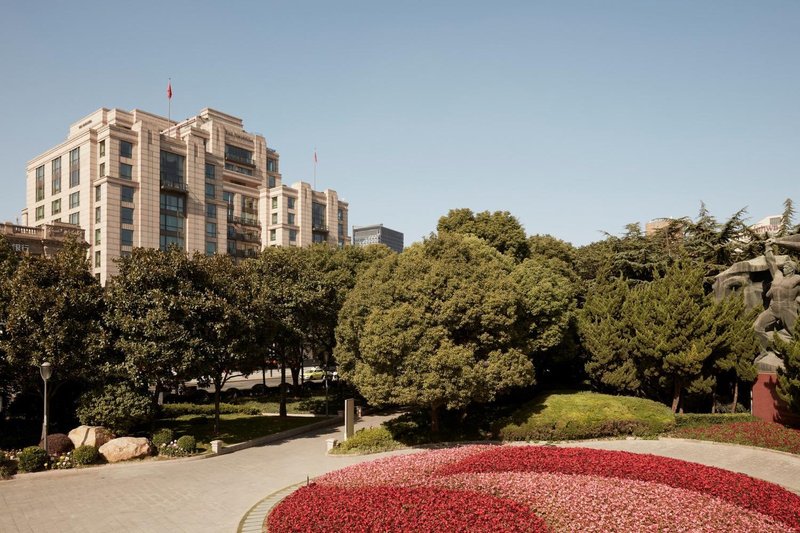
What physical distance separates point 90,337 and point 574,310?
1045 inches

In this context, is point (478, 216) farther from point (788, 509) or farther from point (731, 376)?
point (788, 509)

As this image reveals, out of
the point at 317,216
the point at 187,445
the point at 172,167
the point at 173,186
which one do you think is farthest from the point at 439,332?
the point at 317,216

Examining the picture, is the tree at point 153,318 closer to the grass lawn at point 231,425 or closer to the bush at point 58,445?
the bush at point 58,445

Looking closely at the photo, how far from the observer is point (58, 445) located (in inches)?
866

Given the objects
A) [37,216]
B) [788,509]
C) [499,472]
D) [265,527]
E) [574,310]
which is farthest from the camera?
[37,216]

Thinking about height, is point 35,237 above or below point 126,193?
below

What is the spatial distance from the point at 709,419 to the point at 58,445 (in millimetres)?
29243

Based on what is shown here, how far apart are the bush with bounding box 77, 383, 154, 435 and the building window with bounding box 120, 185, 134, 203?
4241cm

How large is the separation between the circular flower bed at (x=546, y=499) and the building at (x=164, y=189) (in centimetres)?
4305

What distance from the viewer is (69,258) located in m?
24.4

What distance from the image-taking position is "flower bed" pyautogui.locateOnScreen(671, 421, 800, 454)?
22609 millimetres

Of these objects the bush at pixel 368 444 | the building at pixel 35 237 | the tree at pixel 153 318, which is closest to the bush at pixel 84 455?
the tree at pixel 153 318

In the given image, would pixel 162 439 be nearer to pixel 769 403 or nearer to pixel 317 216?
pixel 769 403

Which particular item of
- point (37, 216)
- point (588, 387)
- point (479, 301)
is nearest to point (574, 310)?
point (588, 387)
